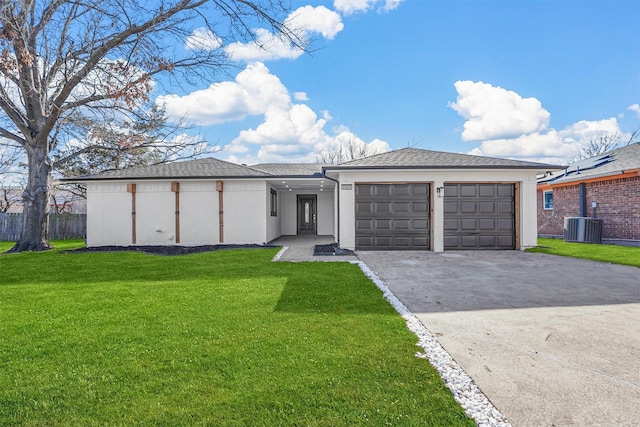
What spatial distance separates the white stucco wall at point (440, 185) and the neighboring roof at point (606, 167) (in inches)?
144

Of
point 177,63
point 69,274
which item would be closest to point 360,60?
point 177,63

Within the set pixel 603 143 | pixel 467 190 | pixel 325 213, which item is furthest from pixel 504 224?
pixel 603 143

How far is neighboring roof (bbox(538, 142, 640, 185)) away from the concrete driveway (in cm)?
667

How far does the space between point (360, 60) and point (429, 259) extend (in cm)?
1064

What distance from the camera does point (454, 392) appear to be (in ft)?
8.00

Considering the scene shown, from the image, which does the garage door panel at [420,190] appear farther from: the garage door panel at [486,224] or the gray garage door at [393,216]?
the garage door panel at [486,224]

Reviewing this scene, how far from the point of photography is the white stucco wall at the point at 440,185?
36.1 ft

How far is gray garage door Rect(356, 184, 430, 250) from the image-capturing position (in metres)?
11.2

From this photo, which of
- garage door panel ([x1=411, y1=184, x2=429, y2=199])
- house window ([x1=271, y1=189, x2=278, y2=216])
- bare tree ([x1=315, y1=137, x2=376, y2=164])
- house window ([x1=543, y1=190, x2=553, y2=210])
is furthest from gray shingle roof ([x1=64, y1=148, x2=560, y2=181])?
bare tree ([x1=315, y1=137, x2=376, y2=164])

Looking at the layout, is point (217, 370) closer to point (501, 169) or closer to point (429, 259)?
point (429, 259)

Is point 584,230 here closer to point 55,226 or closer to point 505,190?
point 505,190

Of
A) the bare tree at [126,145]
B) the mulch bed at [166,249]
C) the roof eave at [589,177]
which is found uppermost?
the bare tree at [126,145]

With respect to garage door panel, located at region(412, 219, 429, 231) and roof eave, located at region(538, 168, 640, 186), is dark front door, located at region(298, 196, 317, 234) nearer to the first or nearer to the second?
garage door panel, located at region(412, 219, 429, 231)

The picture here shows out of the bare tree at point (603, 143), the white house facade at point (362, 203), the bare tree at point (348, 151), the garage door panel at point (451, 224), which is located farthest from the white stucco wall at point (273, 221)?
the bare tree at point (603, 143)
